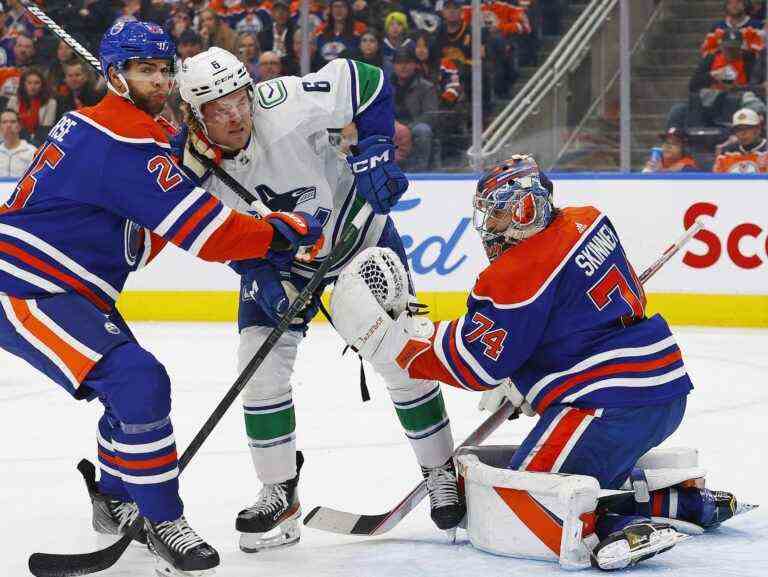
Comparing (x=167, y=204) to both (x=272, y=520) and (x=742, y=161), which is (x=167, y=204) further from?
(x=742, y=161)

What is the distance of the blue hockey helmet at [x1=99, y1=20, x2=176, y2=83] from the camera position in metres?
2.81

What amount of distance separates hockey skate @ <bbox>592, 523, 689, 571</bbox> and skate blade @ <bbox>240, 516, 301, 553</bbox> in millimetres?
753

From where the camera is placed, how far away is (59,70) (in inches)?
285

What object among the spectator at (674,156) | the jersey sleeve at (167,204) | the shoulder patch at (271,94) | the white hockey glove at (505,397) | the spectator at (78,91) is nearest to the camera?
the jersey sleeve at (167,204)

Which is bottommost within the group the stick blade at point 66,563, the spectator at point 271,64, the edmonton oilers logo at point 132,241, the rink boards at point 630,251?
the rink boards at point 630,251

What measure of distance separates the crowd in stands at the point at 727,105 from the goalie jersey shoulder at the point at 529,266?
3682 millimetres

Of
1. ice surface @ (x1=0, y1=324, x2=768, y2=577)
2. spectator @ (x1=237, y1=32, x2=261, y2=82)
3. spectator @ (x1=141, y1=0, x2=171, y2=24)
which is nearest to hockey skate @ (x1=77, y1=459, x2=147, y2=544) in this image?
ice surface @ (x1=0, y1=324, x2=768, y2=577)

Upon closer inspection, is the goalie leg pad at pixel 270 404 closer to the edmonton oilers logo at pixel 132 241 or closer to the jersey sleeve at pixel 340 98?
the edmonton oilers logo at pixel 132 241

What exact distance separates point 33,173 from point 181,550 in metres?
0.82

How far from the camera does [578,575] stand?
2.78m

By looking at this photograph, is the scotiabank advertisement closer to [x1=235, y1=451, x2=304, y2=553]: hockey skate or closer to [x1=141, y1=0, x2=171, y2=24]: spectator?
[x1=141, y1=0, x2=171, y2=24]: spectator

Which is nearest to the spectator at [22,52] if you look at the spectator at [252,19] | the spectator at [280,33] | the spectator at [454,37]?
the spectator at [252,19]

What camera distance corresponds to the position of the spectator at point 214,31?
7.26m

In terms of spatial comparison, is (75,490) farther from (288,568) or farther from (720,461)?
(720,461)
